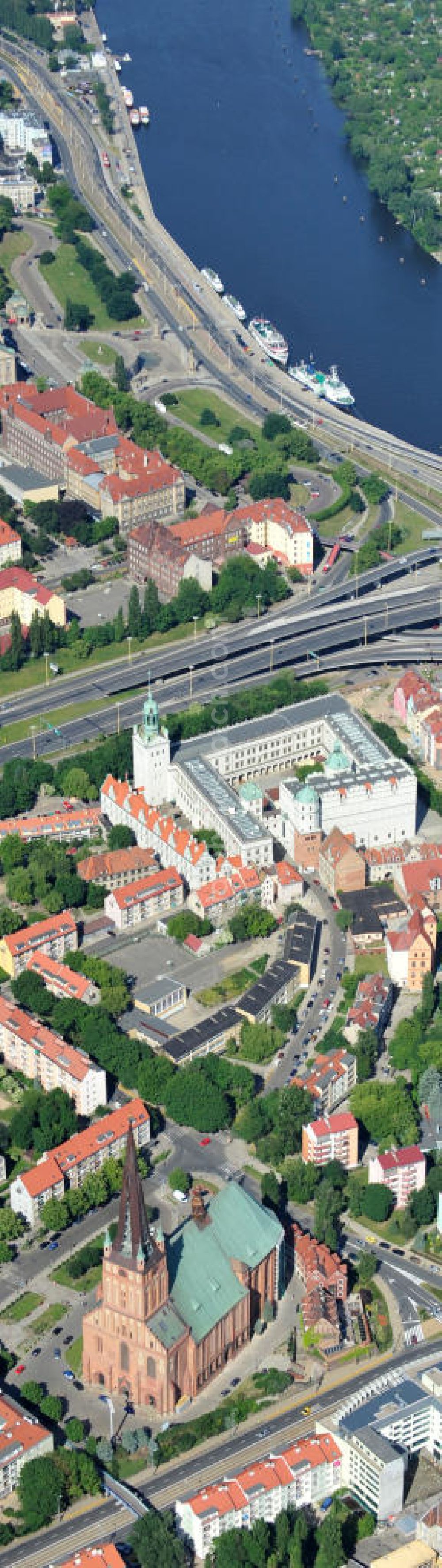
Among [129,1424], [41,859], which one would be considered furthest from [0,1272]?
[41,859]

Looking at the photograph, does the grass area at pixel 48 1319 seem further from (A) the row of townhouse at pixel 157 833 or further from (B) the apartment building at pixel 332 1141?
(A) the row of townhouse at pixel 157 833

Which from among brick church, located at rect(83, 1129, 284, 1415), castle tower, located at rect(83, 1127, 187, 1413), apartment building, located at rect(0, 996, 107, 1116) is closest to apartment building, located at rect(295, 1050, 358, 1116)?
apartment building, located at rect(0, 996, 107, 1116)

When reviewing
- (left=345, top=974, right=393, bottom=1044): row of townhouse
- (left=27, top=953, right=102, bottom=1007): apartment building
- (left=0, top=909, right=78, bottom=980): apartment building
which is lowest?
(left=345, top=974, right=393, bottom=1044): row of townhouse

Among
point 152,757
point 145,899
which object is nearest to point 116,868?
point 145,899

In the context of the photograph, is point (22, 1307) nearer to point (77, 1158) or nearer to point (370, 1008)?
point (77, 1158)

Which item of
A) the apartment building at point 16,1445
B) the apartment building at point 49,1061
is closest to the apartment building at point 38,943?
the apartment building at point 49,1061

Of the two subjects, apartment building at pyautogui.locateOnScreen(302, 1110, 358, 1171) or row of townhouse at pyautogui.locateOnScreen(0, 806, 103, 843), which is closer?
apartment building at pyautogui.locateOnScreen(302, 1110, 358, 1171)

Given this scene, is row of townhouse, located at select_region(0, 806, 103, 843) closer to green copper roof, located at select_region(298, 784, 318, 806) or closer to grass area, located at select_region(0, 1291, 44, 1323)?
green copper roof, located at select_region(298, 784, 318, 806)
